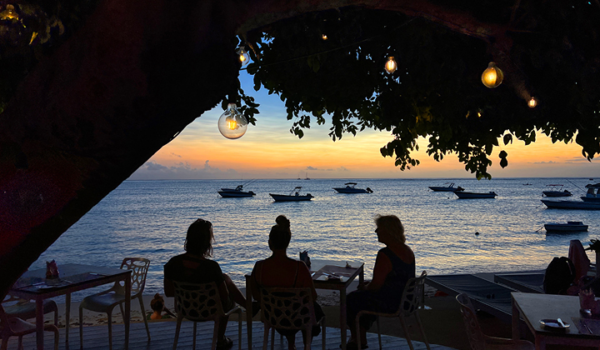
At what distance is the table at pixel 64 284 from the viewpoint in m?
3.15

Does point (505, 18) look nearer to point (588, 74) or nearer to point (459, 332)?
point (588, 74)

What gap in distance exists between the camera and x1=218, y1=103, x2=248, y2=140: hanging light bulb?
353cm

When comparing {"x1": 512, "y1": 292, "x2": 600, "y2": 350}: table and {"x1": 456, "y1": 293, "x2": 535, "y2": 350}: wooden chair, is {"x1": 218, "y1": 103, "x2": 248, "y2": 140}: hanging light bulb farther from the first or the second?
{"x1": 512, "y1": 292, "x2": 600, "y2": 350}: table

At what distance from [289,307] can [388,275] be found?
1.00 meters

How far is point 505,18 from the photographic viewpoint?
227 centimetres

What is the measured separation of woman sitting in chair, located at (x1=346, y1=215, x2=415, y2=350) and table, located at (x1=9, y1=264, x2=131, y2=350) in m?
2.32

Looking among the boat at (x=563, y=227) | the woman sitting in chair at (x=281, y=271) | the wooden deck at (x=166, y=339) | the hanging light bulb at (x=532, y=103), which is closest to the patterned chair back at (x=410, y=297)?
the wooden deck at (x=166, y=339)

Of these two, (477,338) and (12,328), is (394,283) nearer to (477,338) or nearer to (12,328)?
(477,338)

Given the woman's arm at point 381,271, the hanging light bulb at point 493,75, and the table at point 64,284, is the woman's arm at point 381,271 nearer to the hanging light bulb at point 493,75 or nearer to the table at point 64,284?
the hanging light bulb at point 493,75

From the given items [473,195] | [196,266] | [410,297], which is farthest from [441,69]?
[473,195]

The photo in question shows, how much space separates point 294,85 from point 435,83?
1.58 metres

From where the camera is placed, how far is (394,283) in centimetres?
344

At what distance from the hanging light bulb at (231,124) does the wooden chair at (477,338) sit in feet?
7.84

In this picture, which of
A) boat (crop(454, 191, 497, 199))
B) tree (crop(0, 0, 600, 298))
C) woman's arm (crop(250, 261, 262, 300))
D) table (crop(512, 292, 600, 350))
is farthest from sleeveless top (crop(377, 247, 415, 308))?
boat (crop(454, 191, 497, 199))
